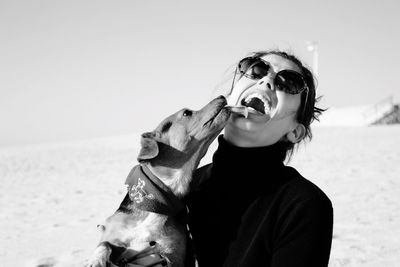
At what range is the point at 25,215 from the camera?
7.69 m

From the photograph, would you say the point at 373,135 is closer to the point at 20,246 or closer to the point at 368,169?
the point at 368,169

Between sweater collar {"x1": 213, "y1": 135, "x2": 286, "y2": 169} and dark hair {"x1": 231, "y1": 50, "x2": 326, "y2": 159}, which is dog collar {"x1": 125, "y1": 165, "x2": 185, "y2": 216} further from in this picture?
dark hair {"x1": 231, "y1": 50, "x2": 326, "y2": 159}

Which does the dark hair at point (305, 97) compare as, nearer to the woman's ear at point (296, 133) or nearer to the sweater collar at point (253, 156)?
the woman's ear at point (296, 133)

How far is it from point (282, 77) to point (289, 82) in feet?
0.18

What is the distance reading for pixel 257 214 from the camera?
241cm

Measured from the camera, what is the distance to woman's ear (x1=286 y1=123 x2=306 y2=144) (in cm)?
283

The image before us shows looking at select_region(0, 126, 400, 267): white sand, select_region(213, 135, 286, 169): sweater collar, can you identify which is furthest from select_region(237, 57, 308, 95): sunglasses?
select_region(0, 126, 400, 267): white sand

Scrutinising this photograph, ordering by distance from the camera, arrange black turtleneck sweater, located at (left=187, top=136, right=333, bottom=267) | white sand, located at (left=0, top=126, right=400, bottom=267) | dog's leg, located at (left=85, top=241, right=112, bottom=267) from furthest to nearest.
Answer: white sand, located at (left=0, top=126, right=400, bottom=267), dog's leg, located at (left=85, top=241, right=112, bottom=267), black turtleneck sweater, located at (left=187, top=136, right=333, bottom=267)

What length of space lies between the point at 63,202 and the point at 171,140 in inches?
252

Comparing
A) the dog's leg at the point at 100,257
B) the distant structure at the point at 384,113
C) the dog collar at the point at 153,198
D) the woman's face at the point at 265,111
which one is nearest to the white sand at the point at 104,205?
the woman's face at the point at 265,111

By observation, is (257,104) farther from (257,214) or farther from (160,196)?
(160,196)

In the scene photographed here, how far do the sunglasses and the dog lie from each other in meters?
0.34

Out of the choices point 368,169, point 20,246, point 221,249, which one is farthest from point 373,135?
point 221,249

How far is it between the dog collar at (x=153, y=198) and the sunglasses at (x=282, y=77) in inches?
38.7
